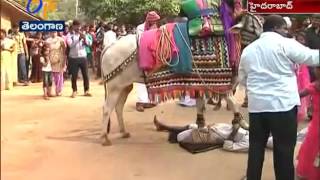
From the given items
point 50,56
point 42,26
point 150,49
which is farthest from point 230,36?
point 50,56

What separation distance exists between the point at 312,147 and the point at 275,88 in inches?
29.2

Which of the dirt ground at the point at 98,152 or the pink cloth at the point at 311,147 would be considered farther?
the dirt ground at the point at 98,152

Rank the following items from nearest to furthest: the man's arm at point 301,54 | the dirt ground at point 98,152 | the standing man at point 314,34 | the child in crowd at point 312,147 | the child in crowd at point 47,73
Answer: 1. the man's arm at point 301,54
2. the child in crowd at point 312,147
3. the dirt ground at point 98,152
4. the standing man at point 314,34
5. the child in crowd at point 47,73

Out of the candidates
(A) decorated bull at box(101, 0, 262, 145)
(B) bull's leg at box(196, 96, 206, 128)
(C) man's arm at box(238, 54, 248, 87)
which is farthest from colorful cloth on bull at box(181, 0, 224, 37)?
(C) man's arm at box(238, 54, 248, 87)

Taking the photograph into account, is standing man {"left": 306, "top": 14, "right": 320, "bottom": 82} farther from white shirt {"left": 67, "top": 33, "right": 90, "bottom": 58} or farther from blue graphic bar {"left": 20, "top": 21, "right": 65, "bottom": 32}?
white shirt {"left": 67, "top": 33, "right": 90, "bottom": 58}

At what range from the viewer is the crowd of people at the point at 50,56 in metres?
13.3

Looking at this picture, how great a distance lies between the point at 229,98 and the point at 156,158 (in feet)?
4.34

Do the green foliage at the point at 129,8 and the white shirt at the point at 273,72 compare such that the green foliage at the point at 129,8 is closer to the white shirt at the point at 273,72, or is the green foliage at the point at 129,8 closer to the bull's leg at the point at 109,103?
the bull's leg at the point at 109,103

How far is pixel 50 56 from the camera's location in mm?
13305

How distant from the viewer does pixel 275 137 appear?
5098 mm

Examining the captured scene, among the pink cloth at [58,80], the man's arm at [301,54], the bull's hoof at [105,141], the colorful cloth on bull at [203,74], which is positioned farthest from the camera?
the pink cloth at [58,80]

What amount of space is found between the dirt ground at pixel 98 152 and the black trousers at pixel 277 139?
0.83 meters

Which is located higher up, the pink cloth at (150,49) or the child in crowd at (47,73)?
the pink cloth at (150,49)

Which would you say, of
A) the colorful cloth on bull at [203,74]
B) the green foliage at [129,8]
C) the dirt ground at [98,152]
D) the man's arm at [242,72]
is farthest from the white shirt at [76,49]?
the green foliage at [129,8]
